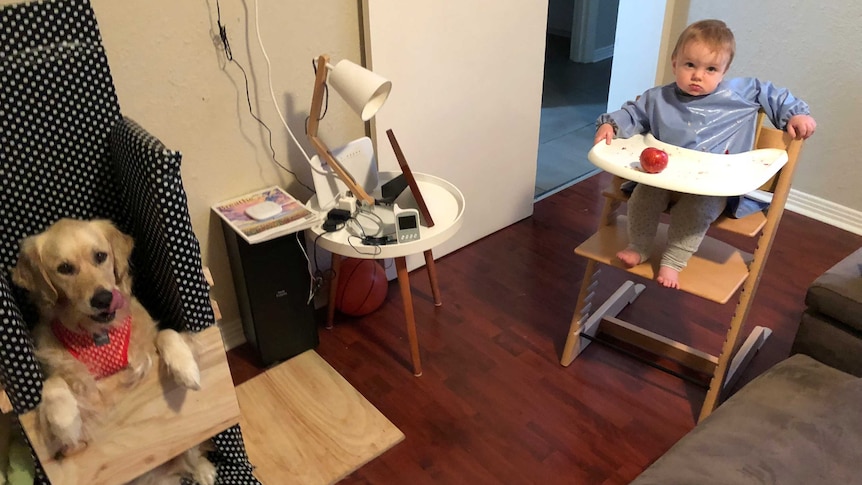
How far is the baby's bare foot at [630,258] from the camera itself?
1.66 metres

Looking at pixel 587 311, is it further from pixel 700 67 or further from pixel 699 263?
pixel 700 67

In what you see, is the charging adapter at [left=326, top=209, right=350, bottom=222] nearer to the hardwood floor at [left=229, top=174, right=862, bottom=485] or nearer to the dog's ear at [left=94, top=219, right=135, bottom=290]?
the hardwood floor at [left=229, top=174, right=862, bottom=485]

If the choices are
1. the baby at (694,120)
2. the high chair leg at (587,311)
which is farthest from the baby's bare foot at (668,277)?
the high chair leg at (587,311)

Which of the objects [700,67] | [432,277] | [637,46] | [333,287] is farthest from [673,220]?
[637,46]

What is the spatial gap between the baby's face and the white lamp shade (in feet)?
2.34

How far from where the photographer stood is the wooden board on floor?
1646 millimetres

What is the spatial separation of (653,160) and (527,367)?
2.54 feet

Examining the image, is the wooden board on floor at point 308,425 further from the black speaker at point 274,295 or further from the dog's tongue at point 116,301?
the dog's tongue at point 116,301

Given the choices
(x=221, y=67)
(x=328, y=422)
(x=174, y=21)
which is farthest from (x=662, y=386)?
(x=174, y=21)

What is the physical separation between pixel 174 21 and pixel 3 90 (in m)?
0.47

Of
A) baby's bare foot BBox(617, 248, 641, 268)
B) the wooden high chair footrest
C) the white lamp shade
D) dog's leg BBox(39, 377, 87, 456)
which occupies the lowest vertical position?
the wooden high chair footrest

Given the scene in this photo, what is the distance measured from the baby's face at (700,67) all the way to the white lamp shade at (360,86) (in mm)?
712

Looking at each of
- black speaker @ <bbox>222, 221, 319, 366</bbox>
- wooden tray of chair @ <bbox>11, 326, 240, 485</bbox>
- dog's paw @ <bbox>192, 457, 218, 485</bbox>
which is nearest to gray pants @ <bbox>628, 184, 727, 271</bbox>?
black speaker @ <bbox>222, 221, 319, 366</bbox>

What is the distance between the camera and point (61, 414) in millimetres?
1098
